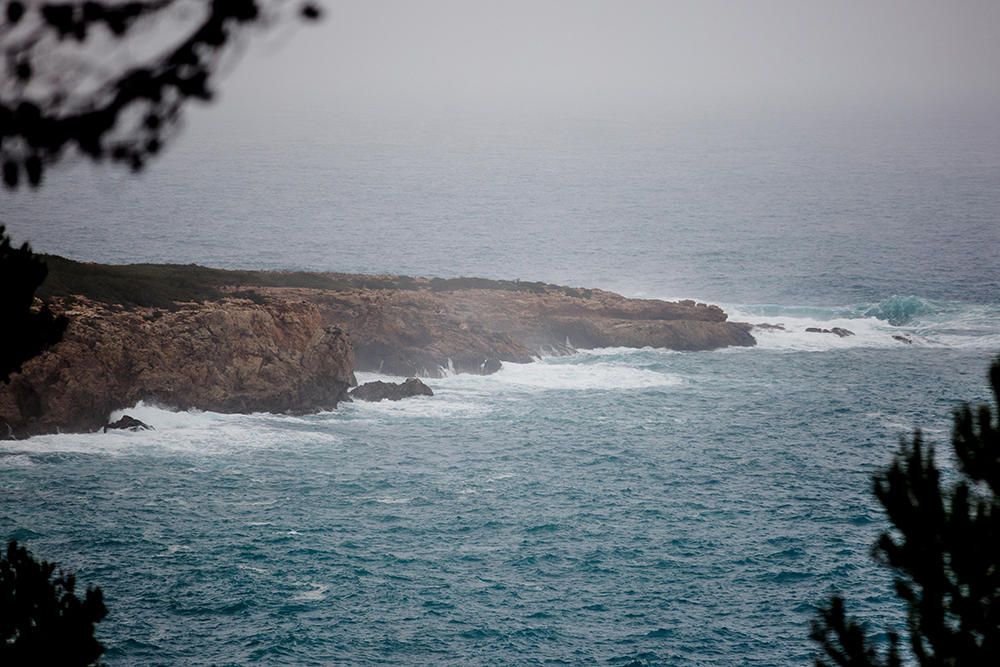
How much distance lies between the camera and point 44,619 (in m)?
17.5

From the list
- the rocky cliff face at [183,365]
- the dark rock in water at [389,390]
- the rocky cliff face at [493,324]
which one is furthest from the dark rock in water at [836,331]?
the rocky cliff face at [183,365]

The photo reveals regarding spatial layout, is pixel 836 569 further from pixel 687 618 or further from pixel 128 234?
pixel 128 234

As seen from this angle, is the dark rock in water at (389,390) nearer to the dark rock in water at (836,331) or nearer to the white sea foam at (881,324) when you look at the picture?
the white sea foam at (881,324)

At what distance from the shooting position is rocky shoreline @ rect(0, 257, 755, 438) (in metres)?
61.3

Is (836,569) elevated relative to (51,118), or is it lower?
lower

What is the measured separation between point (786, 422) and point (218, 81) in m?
64.6

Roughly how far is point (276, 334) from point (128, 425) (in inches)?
493

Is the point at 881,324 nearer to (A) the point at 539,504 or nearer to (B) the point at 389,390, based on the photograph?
(B) the point at 389,390

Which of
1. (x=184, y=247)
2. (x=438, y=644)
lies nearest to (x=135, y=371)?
(x=438, y=644)

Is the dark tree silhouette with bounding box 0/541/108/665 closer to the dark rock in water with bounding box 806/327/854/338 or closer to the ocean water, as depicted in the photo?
the ocean water

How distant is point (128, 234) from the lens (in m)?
140

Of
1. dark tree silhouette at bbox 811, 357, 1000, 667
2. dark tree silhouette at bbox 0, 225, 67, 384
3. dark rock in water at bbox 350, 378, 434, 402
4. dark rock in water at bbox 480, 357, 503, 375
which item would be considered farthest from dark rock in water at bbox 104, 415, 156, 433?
dark tree silhouette at bbox 811, 357, 1000, 667

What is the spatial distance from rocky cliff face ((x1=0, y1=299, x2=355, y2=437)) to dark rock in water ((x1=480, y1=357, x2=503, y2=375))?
1156cm

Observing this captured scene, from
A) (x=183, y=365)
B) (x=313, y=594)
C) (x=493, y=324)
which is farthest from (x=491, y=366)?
(x=313, y=594)
